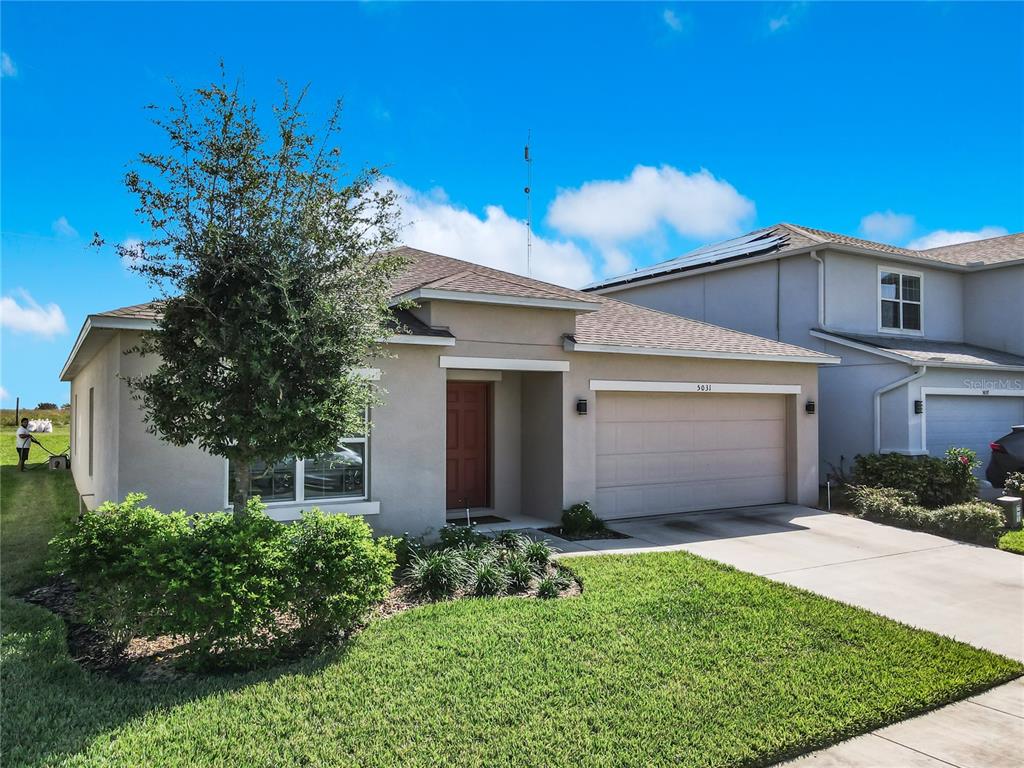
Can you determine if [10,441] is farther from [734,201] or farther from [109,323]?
[734,201]

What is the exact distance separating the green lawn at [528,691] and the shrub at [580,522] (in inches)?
137

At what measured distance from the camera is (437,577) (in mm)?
7109

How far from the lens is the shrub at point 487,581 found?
23.5 ft

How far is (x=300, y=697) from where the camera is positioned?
4.58 m

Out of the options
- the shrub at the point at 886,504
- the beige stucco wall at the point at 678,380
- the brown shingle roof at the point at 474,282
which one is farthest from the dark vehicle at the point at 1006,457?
the brown shingle roof at the point at 474,282

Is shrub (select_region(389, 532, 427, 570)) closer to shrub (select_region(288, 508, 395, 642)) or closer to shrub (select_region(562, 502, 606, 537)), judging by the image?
shrub (select_region(288, 508, 395, 642))

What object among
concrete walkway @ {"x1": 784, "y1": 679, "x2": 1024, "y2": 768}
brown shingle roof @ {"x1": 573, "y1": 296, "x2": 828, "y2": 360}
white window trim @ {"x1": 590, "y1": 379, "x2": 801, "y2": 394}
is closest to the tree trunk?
concrete walkway @ {"x1": 784, "y1": 679, "x2": 1024, "y2": 768}

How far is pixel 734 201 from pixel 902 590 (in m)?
17.0

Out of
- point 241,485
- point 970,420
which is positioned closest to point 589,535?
point 241,485

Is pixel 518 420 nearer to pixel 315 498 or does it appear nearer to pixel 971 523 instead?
pixel 315 498

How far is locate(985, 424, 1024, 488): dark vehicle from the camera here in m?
13.6

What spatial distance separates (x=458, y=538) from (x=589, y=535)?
243cm

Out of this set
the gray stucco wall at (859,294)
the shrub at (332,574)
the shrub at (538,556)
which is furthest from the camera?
the gray stucco wall at (859,294)

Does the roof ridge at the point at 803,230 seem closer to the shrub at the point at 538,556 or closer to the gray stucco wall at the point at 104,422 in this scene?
the shrub at the point at 538,556
